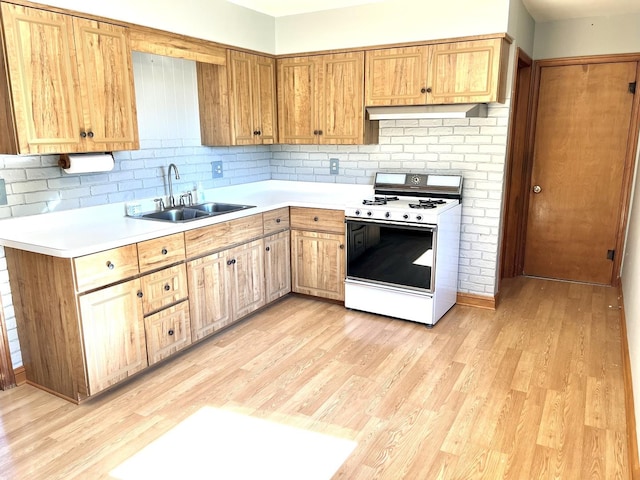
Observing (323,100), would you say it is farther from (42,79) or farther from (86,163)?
(42,79)

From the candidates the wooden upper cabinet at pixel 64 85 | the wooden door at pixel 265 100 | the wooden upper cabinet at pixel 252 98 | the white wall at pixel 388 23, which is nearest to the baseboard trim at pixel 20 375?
the wooden upper cabinet at pixel 64 85

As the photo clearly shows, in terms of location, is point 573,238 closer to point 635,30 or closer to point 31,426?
point 635,30

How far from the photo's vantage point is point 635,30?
13.2 ft

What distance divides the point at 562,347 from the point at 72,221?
11.0 ft

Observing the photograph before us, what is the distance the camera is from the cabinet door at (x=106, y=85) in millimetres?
2713

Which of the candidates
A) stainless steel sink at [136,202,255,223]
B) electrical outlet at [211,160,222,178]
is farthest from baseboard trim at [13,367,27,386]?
electrical outlet at [211,160,222,178]

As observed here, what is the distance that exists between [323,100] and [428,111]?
36.7 inches

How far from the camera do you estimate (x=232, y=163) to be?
4.30 m

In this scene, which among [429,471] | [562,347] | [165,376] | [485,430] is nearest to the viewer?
[429,471]

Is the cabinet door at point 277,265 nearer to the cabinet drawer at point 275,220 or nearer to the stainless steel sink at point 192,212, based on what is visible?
the cabinet drawer at point 275,220

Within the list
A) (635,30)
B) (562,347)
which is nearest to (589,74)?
(635,30)

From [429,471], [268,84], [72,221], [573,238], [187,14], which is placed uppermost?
[187,14]

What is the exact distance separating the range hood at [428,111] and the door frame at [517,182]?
92cm

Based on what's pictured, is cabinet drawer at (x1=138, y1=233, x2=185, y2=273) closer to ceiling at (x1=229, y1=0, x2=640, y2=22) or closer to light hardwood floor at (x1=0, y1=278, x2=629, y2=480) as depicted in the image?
light hardwood floor at (x1=0, y1=278, x2=629, y2=480)
